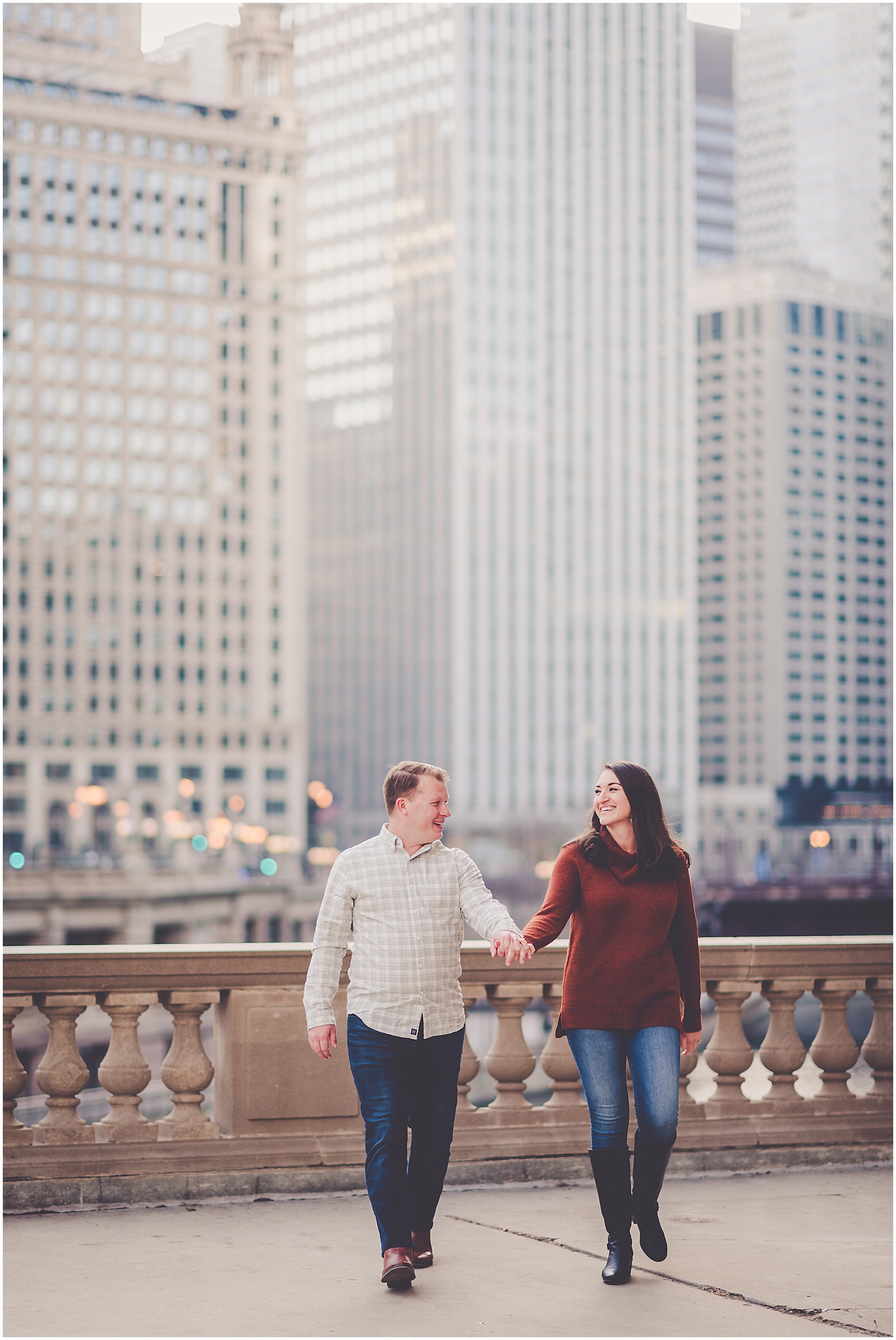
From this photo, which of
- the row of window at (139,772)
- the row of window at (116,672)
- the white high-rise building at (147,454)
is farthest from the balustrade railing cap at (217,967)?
the row of window at (116,672)

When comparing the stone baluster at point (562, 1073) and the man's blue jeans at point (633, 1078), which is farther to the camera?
the stone baluster at point (562, 1073)

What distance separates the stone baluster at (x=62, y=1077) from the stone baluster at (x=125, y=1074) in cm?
9

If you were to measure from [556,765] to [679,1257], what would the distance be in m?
146

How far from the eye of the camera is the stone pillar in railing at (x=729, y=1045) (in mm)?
8781

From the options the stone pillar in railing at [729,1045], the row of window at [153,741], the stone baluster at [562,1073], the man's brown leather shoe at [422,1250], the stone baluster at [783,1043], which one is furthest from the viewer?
the row of window at [153,741]

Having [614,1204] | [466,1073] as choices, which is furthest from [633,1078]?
[466,1073]

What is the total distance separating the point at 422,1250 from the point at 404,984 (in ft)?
3.59

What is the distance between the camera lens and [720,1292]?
6277 millimetres

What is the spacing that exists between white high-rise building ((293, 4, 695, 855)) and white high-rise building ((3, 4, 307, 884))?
42.8 ft

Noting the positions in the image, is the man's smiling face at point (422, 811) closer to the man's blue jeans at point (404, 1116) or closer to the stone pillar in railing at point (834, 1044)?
the man's blue jeans at point (404, 1116)

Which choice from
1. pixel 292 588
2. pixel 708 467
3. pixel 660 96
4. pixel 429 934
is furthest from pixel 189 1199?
pixel 708 467

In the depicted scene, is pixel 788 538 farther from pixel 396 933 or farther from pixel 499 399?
pixel 396 933

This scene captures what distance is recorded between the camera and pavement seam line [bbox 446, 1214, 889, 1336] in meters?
5.82

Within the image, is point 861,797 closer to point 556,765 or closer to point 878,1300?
point 556,765
